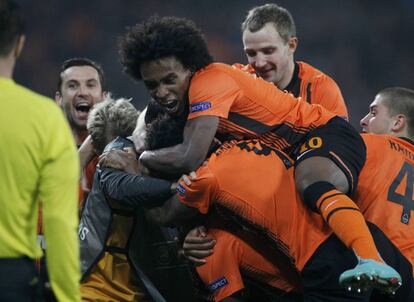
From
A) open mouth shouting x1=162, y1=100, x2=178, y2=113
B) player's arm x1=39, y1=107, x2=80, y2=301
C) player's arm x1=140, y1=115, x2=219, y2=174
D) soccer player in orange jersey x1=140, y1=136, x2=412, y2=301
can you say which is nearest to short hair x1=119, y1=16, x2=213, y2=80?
open mouth shouting x1=162, y1=100, x2=178, y2=113

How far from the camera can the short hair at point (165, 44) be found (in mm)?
3942

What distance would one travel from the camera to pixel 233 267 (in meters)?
3.85

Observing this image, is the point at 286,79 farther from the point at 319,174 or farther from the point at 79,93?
the point at 79,93

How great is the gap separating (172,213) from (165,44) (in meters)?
0.81

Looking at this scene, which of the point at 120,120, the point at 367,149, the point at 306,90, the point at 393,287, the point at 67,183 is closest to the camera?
the point at 67,183

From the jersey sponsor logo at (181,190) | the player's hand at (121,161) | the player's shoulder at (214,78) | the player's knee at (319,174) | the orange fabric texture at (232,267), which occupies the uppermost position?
the player's shoulder at (214,78)

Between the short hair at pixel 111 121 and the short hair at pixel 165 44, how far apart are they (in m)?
0.39

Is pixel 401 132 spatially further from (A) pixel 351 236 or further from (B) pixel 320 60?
(B) pixel 320 60

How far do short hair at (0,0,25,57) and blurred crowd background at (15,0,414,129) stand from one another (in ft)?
23.6

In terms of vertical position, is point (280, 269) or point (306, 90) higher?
point (306, 90)

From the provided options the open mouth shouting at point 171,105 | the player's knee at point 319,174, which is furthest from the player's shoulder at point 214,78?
the player's knee at point 319,174

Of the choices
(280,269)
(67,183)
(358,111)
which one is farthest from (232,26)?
(67,183)

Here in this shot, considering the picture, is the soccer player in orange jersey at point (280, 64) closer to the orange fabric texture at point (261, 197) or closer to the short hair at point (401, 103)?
the short hair at point (401, 103)

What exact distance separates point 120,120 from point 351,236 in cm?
156
